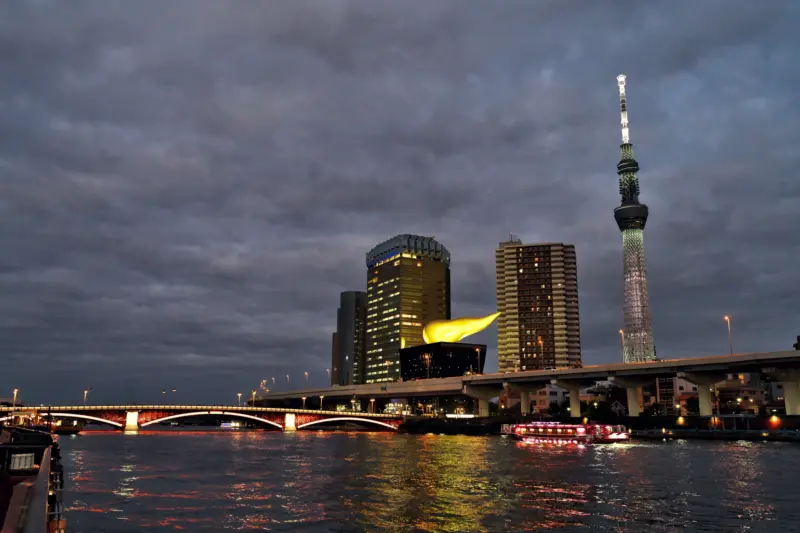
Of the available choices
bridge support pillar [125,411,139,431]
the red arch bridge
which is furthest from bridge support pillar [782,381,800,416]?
bridge support pillar [125,411,139,431]

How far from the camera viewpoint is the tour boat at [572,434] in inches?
3900

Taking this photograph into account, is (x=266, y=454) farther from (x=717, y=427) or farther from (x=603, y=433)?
(x=717, y=427)

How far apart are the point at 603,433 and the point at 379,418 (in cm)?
7574

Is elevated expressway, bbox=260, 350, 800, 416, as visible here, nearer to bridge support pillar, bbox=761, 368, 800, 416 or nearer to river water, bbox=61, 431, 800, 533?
bridge support pillar, bbox=761, 368, 800, 416

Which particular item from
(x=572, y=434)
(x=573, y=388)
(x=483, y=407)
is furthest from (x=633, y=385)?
(x=483, y=407)

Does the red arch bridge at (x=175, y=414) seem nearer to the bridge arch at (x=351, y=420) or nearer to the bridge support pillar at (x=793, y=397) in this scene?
the bridge arch at (x=351, y=420)

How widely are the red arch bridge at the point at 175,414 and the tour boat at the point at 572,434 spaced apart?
58.5m

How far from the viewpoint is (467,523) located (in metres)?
29.7

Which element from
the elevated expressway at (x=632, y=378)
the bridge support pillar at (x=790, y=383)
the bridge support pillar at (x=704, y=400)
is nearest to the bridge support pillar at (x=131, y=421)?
the elevated expressway at (x=632, y=378)

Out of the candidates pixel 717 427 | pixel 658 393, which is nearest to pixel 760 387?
pixel 658 393

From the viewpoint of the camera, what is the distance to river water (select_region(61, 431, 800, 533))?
2975 cm

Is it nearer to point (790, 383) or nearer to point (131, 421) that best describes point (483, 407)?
point (790, 383)

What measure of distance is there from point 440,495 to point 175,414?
12519 cm

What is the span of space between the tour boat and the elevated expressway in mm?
19770
